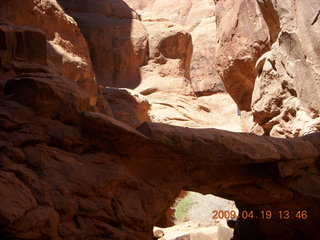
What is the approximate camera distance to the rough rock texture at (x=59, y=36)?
21.9 ft

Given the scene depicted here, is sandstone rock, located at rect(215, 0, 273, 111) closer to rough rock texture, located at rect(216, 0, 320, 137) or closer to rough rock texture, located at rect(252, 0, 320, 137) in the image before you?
rough rock texture, located at rect(216, 0, 320, 137)

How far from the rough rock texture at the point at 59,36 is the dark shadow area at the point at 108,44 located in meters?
6.42

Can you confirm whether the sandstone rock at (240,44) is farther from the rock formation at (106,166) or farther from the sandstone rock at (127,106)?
the rock formation at (106,166)

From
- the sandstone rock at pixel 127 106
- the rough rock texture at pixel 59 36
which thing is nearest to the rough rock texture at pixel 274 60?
the sandstone rock at pixel 127 106

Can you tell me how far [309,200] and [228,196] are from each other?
1.02 metres

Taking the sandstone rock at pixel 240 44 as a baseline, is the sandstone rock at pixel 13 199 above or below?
below

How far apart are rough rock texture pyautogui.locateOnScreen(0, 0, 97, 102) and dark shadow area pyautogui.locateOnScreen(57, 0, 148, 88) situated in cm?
642

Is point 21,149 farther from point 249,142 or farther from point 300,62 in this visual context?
point 300,62

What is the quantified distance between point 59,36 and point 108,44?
721cm

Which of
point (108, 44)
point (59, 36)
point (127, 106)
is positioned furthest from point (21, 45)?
point (108, 44)

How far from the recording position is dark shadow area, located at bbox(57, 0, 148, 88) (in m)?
14.6

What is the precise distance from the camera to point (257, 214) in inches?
224

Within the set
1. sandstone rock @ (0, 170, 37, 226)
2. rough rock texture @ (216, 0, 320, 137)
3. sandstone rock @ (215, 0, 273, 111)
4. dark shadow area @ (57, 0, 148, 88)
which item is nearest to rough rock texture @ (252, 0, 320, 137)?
rough rock texture @ (216, 0, 320, 137)

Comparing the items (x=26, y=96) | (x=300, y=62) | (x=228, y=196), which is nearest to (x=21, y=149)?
(x=26, y=96)
